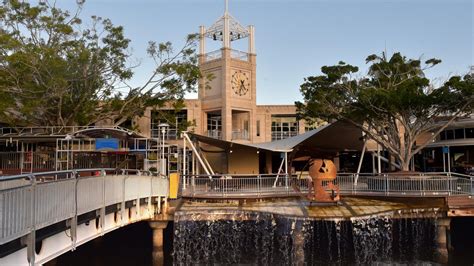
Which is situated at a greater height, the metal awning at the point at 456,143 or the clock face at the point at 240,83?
the clock face at the point at 240,83

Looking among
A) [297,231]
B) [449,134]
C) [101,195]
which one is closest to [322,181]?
[297,231]

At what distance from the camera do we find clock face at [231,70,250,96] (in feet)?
130

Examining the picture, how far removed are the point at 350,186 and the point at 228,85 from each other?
1780cm

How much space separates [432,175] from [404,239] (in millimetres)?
3719

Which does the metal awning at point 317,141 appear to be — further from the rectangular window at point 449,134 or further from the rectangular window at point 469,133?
the rectangular window at point 469,133

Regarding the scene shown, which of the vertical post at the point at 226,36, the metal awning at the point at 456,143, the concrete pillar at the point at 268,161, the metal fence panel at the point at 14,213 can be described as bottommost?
the metal fence panel at the point at 14,213

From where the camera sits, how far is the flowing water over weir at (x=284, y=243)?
774 inches

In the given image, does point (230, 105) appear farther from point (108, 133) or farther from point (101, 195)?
point (101, 195)

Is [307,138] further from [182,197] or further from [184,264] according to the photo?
[184,264]

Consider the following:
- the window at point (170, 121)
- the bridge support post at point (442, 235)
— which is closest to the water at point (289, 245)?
the bridge support post at point (442, 235)

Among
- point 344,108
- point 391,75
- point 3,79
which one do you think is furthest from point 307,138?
point 3,79

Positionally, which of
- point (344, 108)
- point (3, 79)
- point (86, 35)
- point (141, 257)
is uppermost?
point (86, 35)

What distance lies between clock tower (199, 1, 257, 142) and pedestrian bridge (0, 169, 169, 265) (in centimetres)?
2426

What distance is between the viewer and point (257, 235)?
21188 millimetres
